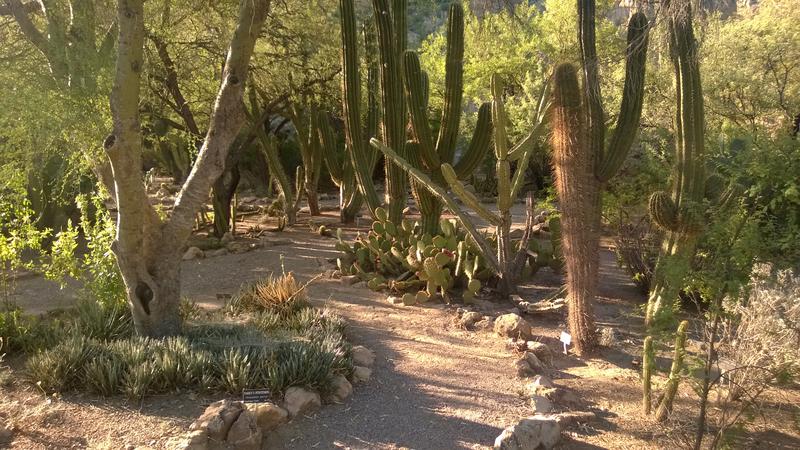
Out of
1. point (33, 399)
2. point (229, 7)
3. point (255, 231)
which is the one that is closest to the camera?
point (33, 399)

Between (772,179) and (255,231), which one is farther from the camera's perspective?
(255,231)

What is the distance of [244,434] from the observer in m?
3.89

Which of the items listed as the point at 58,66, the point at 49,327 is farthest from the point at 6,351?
the point at 58,66

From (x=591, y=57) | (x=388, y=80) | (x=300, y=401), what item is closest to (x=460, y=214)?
(x=591, y=57)

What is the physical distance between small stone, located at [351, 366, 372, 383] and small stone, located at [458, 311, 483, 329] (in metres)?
1.70

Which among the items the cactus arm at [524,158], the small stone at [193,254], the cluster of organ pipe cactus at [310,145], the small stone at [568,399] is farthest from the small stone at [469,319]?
the cluster of organ pipe cactus at [310,145]

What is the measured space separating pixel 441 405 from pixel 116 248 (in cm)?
312

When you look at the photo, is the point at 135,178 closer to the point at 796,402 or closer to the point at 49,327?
the point at 49,327

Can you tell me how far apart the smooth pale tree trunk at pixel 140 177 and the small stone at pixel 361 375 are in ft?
5.70

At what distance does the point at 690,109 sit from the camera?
6227 millimetres

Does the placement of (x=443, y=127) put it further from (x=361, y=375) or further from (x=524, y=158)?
(x=361, y=375)

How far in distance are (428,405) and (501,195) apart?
3.13 m

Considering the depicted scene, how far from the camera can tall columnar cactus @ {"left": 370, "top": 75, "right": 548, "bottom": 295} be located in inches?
270

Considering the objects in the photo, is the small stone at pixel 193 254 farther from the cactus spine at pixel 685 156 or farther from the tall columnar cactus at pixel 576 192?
the cactus spine at pixel 685 156
